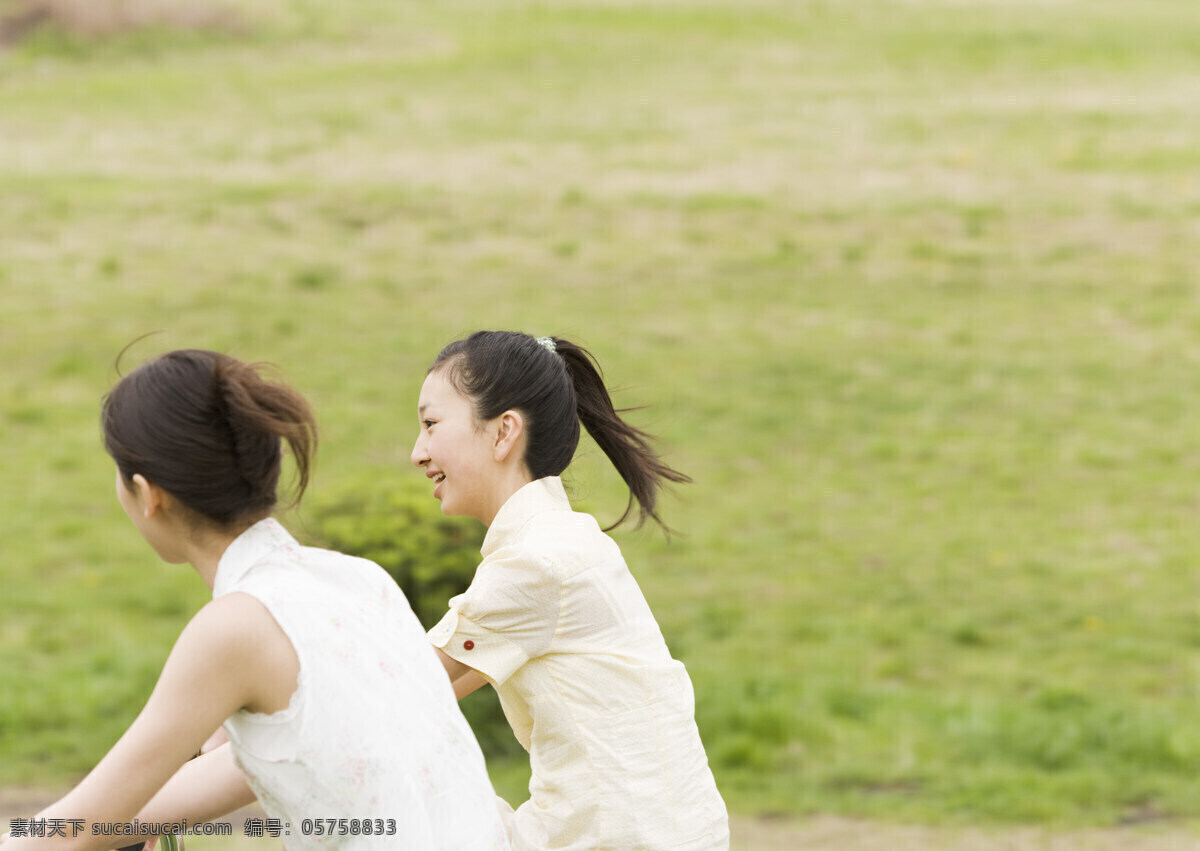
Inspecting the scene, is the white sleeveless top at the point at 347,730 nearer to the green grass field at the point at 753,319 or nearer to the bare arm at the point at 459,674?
the bare arm at the point at 459,674

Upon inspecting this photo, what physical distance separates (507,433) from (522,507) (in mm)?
128

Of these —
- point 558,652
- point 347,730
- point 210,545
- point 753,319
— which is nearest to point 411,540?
point 558,652

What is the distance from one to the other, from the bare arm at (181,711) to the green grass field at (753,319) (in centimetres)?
64

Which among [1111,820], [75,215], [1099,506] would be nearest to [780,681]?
[1111,820]

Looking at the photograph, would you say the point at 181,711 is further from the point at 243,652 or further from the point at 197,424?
the point at 197,424

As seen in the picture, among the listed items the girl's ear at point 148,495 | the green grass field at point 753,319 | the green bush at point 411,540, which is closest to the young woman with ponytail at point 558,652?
the green grass field at point 753,319

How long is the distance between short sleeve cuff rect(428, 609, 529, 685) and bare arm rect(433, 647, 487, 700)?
0.03m

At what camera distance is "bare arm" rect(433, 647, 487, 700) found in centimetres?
250

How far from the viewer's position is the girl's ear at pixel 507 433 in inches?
103

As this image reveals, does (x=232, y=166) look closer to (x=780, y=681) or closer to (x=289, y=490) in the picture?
(x=780, y=681)

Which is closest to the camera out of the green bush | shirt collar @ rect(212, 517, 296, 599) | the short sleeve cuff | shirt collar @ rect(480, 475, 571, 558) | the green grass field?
shirt collar @ rect(212, 517, 296, 599)

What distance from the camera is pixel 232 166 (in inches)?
561

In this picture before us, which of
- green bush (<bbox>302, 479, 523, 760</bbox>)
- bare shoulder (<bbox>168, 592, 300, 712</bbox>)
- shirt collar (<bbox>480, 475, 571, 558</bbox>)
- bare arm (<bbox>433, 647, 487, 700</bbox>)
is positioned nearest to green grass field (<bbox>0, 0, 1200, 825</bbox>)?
green bush (<bbox>302, 479, 523, 760</bbox>)

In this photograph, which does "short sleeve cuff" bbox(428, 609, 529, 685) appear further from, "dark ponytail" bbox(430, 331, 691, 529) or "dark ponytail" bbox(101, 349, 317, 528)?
Answer: "dark ponytail" bbox(101, 349, 317, 528)
